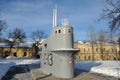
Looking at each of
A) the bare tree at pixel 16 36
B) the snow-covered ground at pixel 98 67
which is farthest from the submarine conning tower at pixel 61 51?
the bare tree at pixel 16 36

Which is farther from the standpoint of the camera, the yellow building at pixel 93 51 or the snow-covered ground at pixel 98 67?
the yellow building at pixel 93 51

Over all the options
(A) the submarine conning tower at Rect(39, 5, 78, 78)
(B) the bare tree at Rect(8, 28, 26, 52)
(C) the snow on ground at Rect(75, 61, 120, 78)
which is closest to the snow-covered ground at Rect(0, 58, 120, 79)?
(C) the snow on ground at Rect(75, 61, 120, 78)

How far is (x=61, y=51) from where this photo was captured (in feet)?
74.6

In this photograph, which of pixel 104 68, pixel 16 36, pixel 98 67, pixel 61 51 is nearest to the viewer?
pixel 61 51

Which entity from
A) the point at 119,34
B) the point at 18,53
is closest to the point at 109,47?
A: the point at 18,53

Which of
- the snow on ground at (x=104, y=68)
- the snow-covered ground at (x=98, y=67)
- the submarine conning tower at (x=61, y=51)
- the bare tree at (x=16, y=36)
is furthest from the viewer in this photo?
the bare tree at (x=16, y=36)

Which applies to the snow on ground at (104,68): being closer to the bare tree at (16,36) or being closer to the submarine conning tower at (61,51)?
the submarine conning tower at (61,51)

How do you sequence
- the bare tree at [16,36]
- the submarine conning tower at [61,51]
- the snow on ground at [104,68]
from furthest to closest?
the bare tree at [16,36], the snow on ground at [104,68], the submarine conning tower at [61,51]

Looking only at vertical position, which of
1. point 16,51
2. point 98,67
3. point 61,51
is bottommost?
point 98,67

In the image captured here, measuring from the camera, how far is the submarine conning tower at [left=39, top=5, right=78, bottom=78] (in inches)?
885

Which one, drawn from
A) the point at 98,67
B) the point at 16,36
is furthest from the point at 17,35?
the point at 98,67

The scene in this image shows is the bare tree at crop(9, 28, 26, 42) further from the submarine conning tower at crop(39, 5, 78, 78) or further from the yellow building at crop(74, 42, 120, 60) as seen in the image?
the submarine conning tower at crop(39, 5, 78, 78)

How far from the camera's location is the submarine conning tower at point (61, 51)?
22.5 meters

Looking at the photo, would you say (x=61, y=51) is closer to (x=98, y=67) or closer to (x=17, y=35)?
(x=98, y=67)
